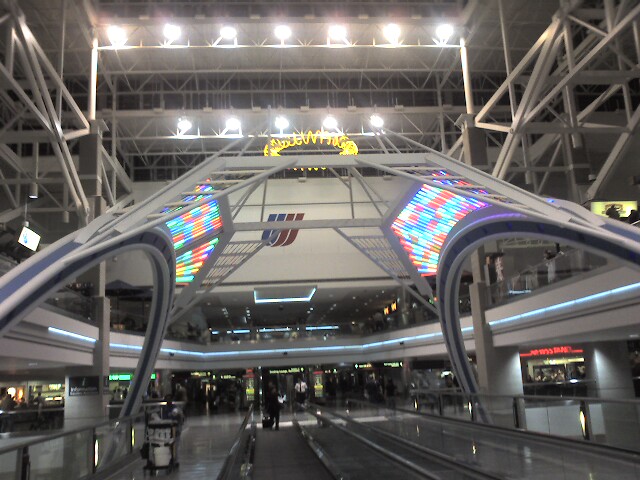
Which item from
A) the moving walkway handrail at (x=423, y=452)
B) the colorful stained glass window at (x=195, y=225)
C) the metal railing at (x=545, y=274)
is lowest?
the moving walkway handrail at (x=423, y=452)

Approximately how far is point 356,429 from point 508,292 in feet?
30.3

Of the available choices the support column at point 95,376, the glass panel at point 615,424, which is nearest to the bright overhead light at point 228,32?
the support column at point 95,376

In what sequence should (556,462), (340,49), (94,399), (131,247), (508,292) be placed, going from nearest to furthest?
1. (556,462)
2. (131,247)
3. (508,292)
4. (94,399)
5. (340,49)

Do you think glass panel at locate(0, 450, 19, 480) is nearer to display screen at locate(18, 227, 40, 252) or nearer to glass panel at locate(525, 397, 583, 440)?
glass panel at locate(525, 397, 583, 440)

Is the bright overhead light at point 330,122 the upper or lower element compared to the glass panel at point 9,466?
upper

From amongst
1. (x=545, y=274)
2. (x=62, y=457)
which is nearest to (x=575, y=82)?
(x=545, y=274)

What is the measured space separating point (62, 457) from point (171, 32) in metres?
22.1

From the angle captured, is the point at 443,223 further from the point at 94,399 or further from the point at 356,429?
the point at 94,399

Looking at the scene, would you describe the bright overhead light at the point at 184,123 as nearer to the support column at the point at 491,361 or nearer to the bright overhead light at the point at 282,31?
the bright overhead light at the point at 282,31

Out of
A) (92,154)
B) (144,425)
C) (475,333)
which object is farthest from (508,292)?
(92,154)

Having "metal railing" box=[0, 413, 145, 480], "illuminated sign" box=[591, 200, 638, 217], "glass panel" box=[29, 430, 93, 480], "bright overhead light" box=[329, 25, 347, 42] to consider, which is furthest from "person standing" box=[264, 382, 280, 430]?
"bright overhead light" box=[329, 25, 347, 42]

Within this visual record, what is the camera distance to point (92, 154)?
27922 millimetres

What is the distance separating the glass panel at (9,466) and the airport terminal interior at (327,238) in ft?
0.11

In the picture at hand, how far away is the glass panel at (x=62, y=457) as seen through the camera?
820cm
